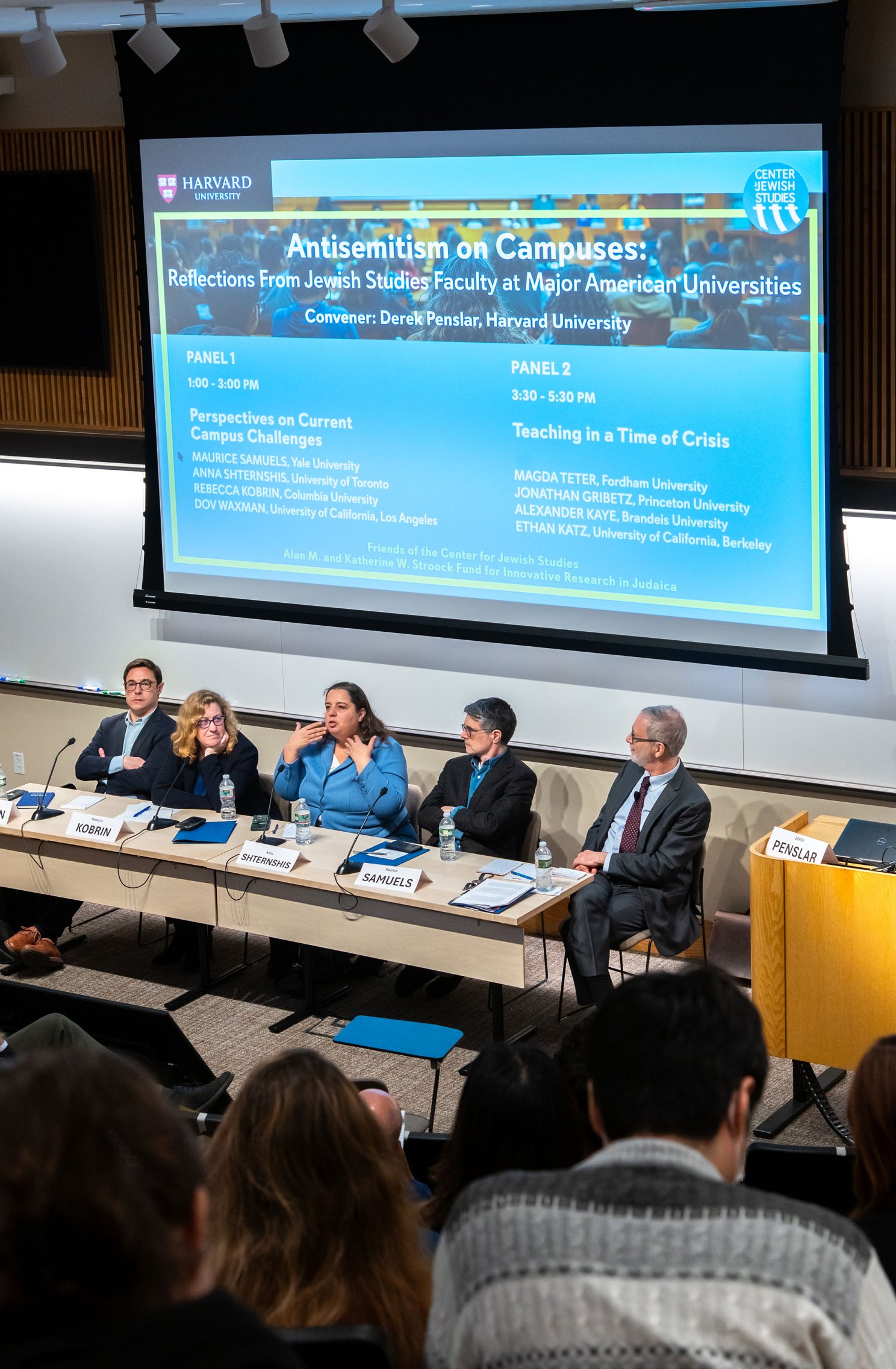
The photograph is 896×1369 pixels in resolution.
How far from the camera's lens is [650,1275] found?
1177 millimetres

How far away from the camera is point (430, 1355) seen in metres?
1.34

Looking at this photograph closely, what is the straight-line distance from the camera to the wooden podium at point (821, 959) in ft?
14.5

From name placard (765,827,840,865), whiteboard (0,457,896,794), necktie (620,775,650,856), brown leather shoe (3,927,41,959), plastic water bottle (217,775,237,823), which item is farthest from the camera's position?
brown leather shoe (3,927,41,959)

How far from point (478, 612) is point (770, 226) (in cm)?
202

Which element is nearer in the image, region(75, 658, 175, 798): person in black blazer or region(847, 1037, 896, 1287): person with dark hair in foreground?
region(847, 1037, 896, 1287): person with dark hair in foreground

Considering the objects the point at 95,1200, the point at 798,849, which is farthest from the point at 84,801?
the point at 95,1200

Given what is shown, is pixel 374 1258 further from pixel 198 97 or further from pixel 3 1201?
pixel 198 97

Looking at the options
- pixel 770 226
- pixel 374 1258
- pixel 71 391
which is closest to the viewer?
pixel 374 1258

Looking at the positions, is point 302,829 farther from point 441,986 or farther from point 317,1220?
point 317,1220

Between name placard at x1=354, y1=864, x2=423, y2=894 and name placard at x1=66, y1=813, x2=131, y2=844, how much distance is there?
1188 mm

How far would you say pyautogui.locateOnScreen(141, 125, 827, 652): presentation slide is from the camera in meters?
5.48

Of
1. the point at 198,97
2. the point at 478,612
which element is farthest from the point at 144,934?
the point at 198,97

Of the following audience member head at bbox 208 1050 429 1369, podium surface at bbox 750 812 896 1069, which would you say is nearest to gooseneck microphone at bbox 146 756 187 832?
podium surface at bbox 750 812 896 1069

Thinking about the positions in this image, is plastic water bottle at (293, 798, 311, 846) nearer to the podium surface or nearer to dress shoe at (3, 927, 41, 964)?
dress shoe at (3, 927, 41, 964)
